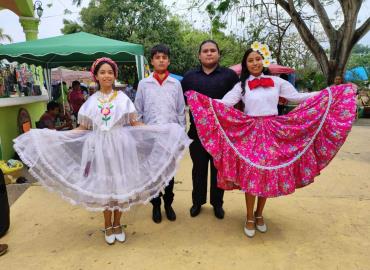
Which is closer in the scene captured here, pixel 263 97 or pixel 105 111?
pixel 105 111

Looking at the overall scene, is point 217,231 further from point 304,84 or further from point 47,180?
point 304,84

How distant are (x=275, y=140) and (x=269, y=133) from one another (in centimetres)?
8

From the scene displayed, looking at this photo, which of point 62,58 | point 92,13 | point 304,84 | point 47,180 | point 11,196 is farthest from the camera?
point 92,13

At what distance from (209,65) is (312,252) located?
197cm

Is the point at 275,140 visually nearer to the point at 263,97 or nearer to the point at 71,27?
the point at 263,97

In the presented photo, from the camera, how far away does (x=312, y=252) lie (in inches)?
113

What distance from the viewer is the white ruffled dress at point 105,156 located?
2.84 meters

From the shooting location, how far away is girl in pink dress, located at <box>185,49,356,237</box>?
9.68ft

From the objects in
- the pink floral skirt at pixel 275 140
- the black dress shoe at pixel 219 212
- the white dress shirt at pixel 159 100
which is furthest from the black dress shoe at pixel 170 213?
the white dress shirt at pixel 159 100

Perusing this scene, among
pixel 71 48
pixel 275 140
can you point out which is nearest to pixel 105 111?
pixel 275 140

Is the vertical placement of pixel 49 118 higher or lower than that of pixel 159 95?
lower

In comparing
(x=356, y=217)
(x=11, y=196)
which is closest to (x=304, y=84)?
(x=356, y=217)

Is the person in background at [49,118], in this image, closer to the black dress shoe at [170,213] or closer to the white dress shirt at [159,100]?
the white dress shirt at [159,100]

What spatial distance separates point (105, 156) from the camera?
2.87 m
